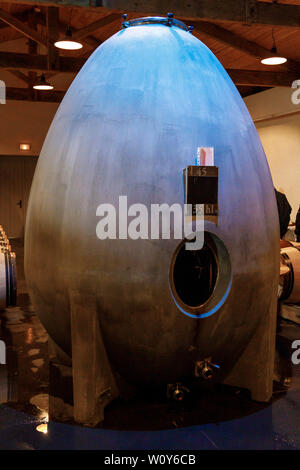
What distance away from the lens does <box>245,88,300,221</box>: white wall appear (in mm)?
13320

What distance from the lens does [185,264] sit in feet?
13.5

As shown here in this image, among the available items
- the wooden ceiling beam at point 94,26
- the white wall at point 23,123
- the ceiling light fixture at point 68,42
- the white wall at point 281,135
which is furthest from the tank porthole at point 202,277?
the white wall at point 23,123

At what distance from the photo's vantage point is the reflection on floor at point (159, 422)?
3.28m

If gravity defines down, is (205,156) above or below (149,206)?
above

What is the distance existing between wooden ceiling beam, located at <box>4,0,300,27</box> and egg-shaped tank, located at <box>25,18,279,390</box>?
3.99 meters

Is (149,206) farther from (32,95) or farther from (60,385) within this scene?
(32,95)

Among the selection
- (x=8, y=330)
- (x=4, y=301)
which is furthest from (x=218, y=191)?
(x=8, y=330)

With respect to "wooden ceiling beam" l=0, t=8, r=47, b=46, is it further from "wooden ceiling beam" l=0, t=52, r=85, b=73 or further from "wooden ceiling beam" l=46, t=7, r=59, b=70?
"wooden ceiling beam" l=0, t=52, r=85, b=73

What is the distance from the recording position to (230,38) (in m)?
11.1

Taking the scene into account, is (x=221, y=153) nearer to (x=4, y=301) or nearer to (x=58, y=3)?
(x=4, y=301)

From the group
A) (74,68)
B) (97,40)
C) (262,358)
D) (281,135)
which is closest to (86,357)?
(262,358)

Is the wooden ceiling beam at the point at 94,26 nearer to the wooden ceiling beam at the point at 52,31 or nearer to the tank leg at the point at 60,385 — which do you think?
the wooden ceiling beam at the point at 52,31

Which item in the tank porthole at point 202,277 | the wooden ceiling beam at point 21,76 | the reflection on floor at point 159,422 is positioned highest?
the wooden ceiling beam at point 21,76

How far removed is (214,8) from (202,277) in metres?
5.80
